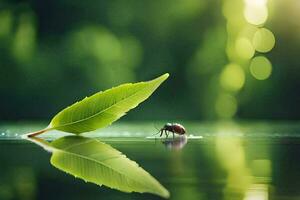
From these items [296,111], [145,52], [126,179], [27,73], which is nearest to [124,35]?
[145,52]

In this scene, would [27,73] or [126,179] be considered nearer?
[126,179]

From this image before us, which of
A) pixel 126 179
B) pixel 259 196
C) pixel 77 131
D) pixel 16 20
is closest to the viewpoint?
pixel 259 196

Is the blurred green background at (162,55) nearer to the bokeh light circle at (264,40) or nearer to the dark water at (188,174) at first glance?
the bokeh light circle at (264,40)

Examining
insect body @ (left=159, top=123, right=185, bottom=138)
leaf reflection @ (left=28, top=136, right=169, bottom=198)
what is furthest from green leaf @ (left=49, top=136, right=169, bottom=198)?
insect body @ (left=159, top=123, right=185, bottom=138)

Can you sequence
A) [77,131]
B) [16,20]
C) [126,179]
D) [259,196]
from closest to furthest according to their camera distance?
[259,196] < [126,179] < [77,131] < [16,20]

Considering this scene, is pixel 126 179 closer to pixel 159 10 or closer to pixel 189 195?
pixel 189 195

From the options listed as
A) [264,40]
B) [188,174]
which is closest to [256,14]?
[264,40]

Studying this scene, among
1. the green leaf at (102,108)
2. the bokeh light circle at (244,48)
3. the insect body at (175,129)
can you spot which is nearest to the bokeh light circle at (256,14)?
the bokeh light circle at (244,48)

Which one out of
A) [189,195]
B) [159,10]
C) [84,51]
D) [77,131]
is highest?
[159,10]
